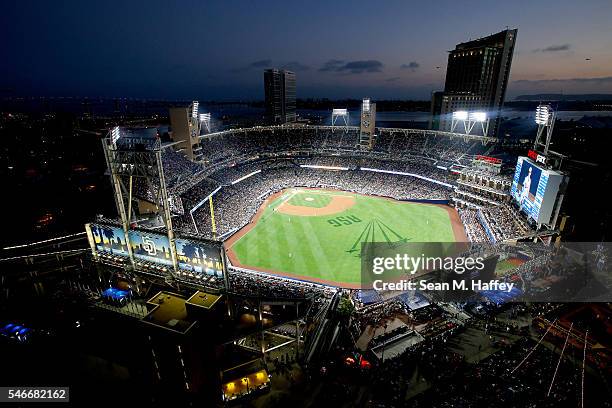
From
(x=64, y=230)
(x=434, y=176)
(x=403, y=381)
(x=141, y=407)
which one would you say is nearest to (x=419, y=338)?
(x=403, y=381)

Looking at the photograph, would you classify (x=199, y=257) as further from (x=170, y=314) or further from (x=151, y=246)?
(x=170, y=314)

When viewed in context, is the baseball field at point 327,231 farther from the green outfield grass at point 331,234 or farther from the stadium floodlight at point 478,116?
the stadium floodlight at point 478,116

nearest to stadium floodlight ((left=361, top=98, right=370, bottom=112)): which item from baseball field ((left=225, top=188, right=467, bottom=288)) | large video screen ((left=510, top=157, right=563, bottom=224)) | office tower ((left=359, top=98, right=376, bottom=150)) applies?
office tower ((left=359, top=98, right=376, bottom=150))

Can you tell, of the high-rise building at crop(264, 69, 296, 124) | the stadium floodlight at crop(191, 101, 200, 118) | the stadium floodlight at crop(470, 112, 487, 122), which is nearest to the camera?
the stadium floodlight at crop(191, 101, 200, 118)

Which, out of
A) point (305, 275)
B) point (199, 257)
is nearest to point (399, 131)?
point (305, 275)

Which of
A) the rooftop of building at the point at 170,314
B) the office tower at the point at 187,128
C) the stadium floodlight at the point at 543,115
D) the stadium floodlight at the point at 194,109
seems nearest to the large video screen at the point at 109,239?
the rooftop of building at the point at 170,314

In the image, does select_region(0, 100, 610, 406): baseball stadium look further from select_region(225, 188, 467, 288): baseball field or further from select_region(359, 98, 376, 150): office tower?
select_region(359, 98, 376, 150): office tower
